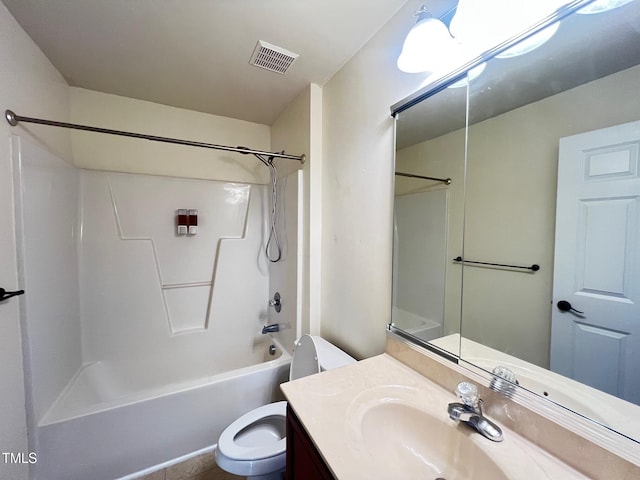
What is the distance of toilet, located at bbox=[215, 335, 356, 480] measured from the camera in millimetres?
1082

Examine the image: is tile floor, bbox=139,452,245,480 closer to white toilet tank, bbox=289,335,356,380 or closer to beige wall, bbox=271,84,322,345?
white toilet tank, bbox=289,335,356,380

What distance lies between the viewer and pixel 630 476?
0.49m

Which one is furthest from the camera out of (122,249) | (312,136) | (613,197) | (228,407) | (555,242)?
(122,249)

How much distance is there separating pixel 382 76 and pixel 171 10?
103 cm

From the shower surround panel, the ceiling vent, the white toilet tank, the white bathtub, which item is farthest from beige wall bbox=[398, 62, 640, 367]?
the shower surround panel

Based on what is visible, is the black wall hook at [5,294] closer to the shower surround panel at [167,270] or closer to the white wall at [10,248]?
the white wall at [10,248]

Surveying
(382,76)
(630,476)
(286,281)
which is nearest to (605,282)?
(630,476)

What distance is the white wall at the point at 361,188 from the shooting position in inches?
45.9

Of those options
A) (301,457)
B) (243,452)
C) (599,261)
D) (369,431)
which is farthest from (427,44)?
(243,452)

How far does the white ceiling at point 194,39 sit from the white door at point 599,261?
3.28 ft

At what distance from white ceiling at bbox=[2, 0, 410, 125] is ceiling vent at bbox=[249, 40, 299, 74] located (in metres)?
0.03

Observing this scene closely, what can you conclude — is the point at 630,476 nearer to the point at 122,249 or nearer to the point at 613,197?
the point at 613,197

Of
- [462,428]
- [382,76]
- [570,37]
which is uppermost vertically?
[382,76]

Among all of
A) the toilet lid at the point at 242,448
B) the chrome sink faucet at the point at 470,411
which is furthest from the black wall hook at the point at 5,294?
the chrome sink faucet at the point at 470,411
